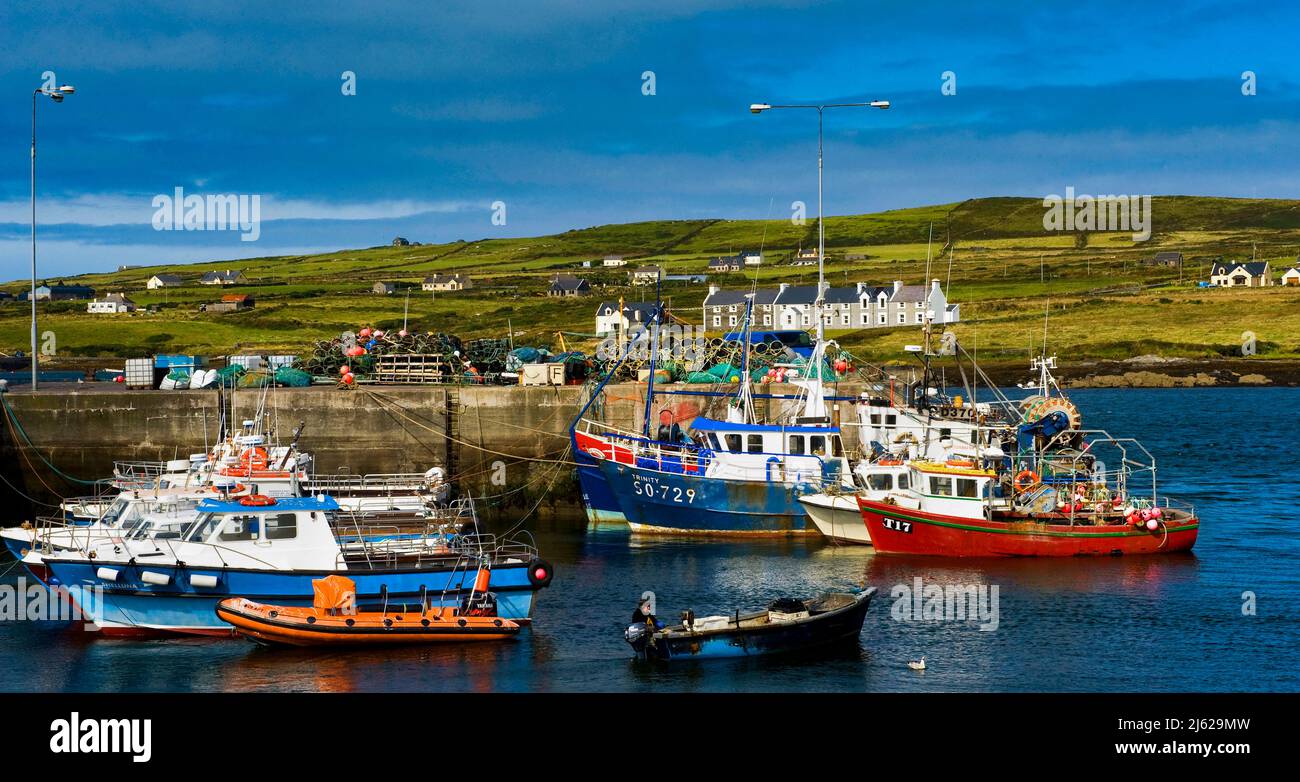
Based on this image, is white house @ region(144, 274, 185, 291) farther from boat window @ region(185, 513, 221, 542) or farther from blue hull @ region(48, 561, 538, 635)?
boat window @ region(185, 513, 221, 542)

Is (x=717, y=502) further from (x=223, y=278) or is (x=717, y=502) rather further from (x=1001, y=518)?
(x=223, y=278)

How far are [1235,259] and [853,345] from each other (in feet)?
235

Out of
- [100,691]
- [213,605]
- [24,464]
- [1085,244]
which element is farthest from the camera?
[1085,244]

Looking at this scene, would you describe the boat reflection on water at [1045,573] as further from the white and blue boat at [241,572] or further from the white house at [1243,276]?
the white house at [1243,276]

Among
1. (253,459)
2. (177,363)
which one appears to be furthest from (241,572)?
(177,363)

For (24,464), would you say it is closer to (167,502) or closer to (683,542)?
(167,502)

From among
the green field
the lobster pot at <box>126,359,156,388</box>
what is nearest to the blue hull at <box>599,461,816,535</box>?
the lobster pot at <box>126,359,156,388</box>

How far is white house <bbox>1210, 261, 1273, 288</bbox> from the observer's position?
142 meters

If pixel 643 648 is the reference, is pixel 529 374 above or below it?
above

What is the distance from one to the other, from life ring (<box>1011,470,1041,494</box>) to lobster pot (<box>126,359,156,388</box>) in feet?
92.4

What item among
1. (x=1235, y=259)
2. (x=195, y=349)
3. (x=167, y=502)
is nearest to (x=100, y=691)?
(x=167, y=502)

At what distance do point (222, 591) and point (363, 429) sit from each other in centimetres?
1663

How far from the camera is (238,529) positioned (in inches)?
1091

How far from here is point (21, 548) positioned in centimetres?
3142
